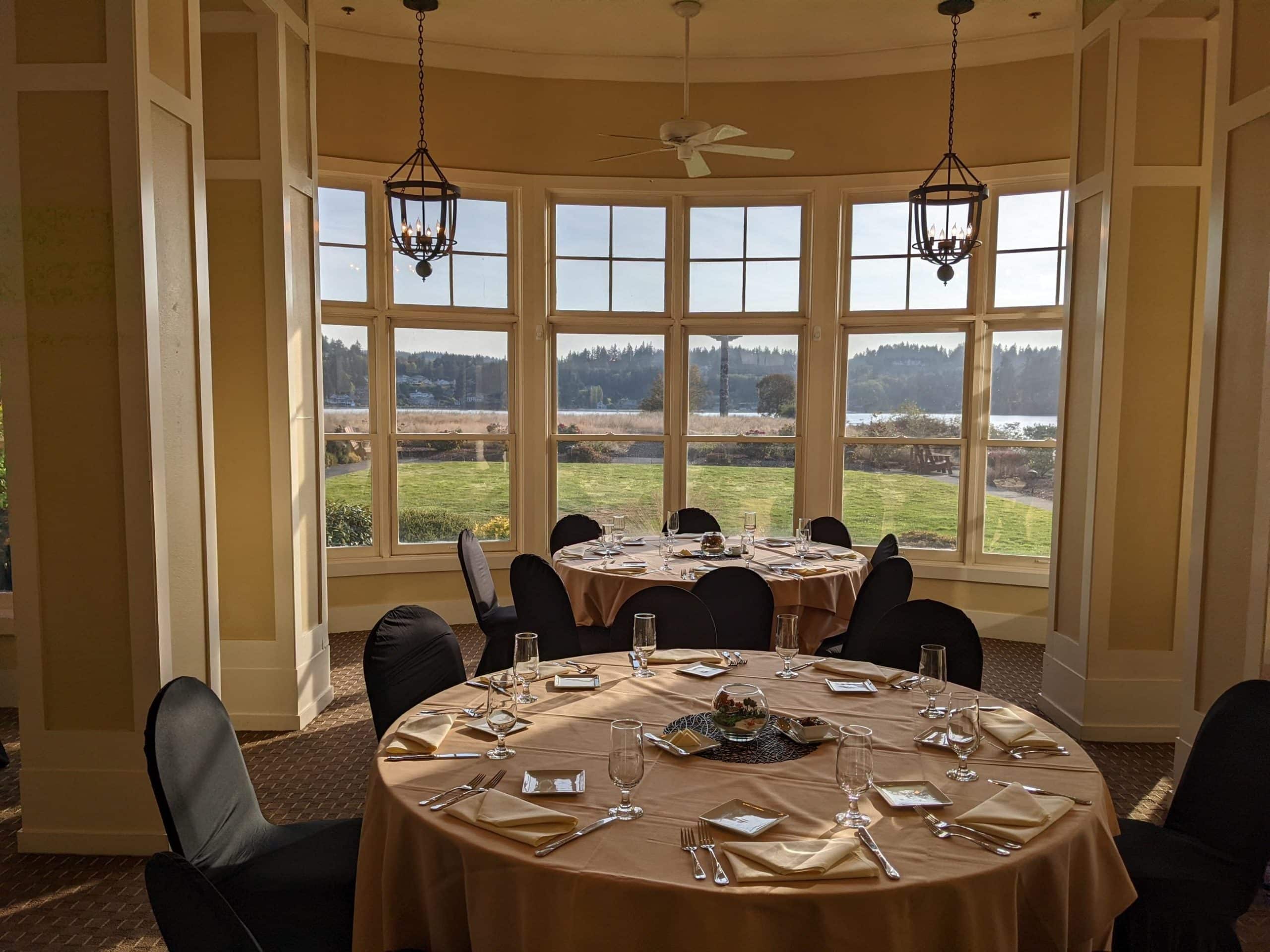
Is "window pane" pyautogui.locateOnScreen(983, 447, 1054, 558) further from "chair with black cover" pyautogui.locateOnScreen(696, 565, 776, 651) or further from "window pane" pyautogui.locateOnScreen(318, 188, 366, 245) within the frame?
"window pane" pyautogui.locateOnScreen(318, 188, 366, 245)

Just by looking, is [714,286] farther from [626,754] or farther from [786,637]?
[626,754]

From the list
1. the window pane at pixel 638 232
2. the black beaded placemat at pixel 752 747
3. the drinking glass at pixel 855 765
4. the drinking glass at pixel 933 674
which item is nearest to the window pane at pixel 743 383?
the window pane at pixel 638 232

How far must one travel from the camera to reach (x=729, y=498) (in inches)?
290

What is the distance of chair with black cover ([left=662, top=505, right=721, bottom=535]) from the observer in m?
6.35

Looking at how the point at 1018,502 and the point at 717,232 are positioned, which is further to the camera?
the point at 717,232

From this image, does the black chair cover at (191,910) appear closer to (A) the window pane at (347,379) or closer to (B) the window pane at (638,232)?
(A) the window pane at (347,379)

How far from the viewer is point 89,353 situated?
3.33 metres

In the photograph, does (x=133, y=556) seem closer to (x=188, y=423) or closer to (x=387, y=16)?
(x=188, y=423)

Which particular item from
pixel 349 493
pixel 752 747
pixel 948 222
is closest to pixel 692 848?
pixel 752 747

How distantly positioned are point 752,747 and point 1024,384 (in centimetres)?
536

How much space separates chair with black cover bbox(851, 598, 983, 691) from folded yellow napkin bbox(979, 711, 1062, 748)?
26.3 inches

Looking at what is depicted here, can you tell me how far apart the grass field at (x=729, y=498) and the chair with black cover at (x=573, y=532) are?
3.55ft

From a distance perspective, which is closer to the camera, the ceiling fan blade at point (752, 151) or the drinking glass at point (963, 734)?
the drinking glass at point (963, 734)

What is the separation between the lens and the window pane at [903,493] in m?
7.00
